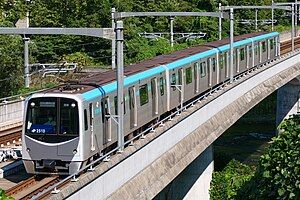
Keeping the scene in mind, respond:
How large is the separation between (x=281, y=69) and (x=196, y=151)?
2218 cm

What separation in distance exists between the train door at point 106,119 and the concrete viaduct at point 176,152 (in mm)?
788

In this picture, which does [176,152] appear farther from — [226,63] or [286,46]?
[286,46]

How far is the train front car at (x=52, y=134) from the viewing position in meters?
19.6

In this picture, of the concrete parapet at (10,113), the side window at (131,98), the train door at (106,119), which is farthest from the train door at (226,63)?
the train door at (106,119)

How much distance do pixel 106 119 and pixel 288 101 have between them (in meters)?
40.8

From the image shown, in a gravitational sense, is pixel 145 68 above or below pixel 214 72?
above

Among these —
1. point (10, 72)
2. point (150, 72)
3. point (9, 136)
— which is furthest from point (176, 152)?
point (10, 72)

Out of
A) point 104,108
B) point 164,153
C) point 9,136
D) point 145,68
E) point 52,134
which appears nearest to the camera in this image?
point 52,134

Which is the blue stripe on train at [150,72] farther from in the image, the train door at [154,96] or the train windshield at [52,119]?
the train windshield at [52,119]

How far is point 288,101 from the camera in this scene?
6031cm

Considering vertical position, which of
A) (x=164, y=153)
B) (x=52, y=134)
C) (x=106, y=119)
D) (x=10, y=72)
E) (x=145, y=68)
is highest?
(x=145, y=68)

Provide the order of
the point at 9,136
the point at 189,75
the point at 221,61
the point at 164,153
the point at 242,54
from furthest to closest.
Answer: the point at 242,54
the point at 221,61
the point at 189,75
the point at 9,136
the point at 164,153

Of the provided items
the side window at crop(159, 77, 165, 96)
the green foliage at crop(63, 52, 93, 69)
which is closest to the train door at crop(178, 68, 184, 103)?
the side window at crop(159, 77, 165, 96)

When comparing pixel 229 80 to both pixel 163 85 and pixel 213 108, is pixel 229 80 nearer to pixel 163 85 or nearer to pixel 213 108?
pixel 213 108
